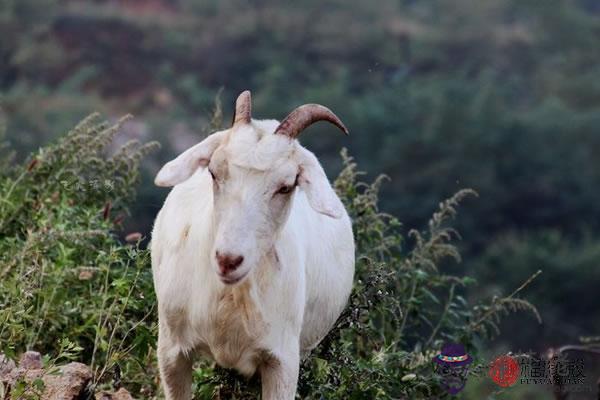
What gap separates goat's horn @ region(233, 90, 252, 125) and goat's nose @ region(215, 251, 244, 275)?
680mm

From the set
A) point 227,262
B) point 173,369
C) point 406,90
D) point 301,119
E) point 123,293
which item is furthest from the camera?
point 406,90

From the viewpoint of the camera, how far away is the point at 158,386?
7285 millimetres

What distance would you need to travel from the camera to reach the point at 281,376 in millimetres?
6066

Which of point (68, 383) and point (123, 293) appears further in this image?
point (123, 293)

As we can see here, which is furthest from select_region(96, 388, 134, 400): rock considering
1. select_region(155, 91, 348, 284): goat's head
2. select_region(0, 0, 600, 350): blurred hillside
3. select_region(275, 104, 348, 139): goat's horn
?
select_region(0, 0, 600, 350): blurred hillside

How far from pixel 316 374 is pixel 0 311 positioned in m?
1.64

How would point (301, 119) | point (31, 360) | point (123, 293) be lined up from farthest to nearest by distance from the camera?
point (123, 293) → point (31, 360) → point (301, 119)

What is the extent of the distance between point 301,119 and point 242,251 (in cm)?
73

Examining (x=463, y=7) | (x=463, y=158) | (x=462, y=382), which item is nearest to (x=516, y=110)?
(x=463, y=158)

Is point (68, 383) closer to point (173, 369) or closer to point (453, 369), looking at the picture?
point (173, 369)

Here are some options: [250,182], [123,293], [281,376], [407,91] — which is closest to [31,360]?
[123,293]

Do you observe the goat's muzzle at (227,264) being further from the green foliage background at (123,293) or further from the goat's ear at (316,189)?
the green foliage background at (123,293)

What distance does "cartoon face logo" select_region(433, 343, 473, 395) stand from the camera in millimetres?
7289

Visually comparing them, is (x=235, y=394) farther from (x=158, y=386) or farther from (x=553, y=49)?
(x=553, y=49)
